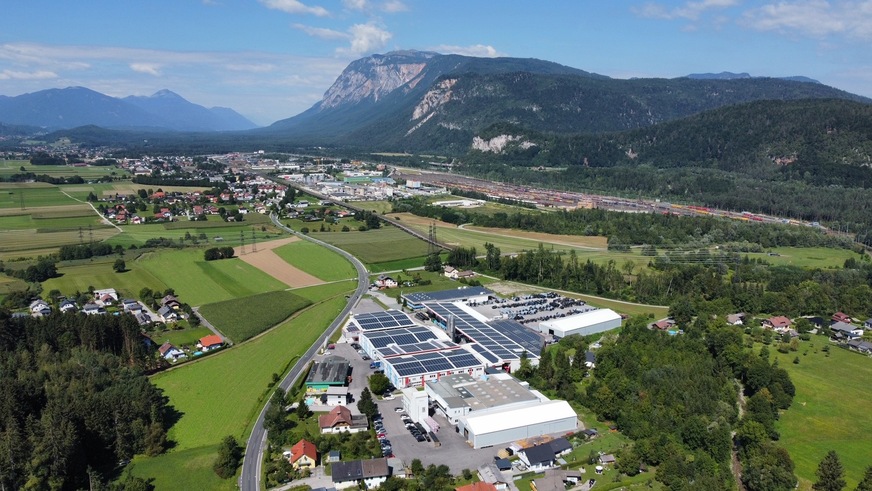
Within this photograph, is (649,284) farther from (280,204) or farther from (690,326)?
(280,204)

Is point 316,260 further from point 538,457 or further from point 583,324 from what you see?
point 538,457

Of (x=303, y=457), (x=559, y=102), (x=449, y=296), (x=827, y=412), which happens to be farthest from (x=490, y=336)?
(x=559, y=102)

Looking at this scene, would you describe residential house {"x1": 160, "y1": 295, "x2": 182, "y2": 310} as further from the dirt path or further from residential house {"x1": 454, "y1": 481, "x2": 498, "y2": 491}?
residential house {"x1": 454, "y1": 481, "x2": 498, "y2": 491}

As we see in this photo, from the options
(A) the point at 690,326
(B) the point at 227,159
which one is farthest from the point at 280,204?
(B) the point at 227,159

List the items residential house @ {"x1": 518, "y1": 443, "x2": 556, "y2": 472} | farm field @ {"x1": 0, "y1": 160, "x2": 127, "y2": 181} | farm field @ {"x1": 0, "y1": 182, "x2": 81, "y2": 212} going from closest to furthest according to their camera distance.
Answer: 1. residential house @ {"x1": 518, "y1": 443, "x2": 556, "y2": 472}
2. farm field @ {"x1": 0, "y1": 182, "x2": 81, "y2": 212}
3. farm field @ {"x1": 0, "y1": 160, "x2": 127, "y2": 181}

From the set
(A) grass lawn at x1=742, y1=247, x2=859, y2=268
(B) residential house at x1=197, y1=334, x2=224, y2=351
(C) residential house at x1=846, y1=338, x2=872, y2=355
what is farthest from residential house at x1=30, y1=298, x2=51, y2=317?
(A) grass lawn at x1=742, y1=247, x2=859, y2=268
